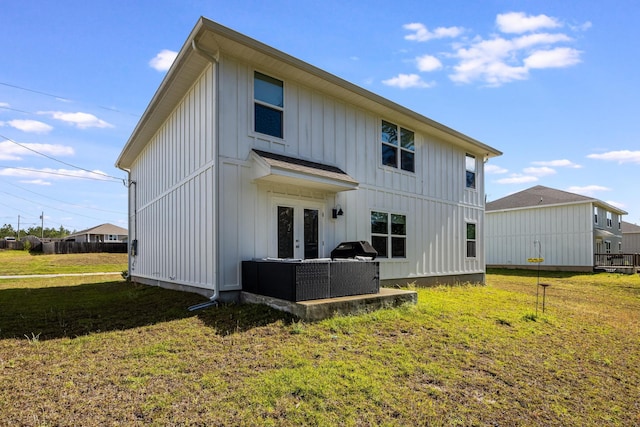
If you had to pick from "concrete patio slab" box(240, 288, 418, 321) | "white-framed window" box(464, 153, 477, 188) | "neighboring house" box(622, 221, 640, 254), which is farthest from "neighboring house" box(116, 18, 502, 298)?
"neighboring house" box(622, 221, 640, 254)

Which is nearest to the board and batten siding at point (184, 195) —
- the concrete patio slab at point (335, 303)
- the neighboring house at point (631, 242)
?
the concrete patio slab at point (335, 303)

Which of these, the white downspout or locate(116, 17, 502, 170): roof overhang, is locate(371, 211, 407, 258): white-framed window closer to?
locate(116, 17, 502, 170): roof overhang

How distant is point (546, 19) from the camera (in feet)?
29.2

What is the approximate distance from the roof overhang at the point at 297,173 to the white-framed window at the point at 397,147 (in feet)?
8.74

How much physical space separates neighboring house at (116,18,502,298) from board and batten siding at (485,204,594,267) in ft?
46.1

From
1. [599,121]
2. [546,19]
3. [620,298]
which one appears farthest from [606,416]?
[599,121]

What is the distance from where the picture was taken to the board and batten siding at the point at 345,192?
22.5ft

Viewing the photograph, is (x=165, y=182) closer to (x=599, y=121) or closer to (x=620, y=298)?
(x=620, y=298)

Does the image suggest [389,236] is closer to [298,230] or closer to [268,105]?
[298,230]

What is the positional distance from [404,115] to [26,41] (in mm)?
12253

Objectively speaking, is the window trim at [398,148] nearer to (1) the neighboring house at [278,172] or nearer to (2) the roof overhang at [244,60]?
(1) the neighboring house at [278,172]

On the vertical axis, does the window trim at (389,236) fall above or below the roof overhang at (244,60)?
below

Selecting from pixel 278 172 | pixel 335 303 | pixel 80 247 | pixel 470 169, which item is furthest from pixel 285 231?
pixel 80 247

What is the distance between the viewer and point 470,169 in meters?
13.4
